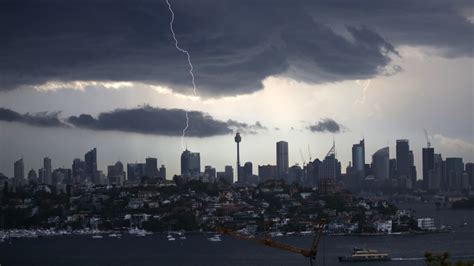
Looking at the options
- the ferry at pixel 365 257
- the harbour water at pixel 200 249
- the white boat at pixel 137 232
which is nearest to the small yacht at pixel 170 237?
the harbour water at pixel 200 249

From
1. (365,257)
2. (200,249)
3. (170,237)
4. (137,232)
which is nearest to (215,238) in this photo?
(170,237)

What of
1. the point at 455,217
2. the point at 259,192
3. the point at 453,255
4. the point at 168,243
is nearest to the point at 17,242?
the point at 168,243

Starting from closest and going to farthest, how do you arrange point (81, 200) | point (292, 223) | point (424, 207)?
1. point (292, 223)
2. point (81, 200)
3. point (424, 207)

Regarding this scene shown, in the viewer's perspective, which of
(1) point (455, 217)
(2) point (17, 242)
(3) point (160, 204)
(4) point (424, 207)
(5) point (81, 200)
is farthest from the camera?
(4) point (424, 207)

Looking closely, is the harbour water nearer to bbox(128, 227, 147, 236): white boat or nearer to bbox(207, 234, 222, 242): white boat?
bbox(207, 234, 222, 242): white boat

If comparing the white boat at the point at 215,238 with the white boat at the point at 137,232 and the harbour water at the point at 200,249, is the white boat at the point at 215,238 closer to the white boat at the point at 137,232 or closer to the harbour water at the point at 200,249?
the harbour water at the point at 200,249

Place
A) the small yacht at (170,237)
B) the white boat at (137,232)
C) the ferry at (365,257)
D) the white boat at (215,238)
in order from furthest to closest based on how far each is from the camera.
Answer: the white boat at (137,232) → the white boat at (215,238) → the small yacht at (170,237) → the ferry at (365,257)

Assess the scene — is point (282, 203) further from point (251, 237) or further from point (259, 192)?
point (251, 237)

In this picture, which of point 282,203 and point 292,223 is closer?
point 292,223

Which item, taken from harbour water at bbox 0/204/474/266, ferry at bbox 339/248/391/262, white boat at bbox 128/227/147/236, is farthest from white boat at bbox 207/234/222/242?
ferry at bbox 339/248/391/262
